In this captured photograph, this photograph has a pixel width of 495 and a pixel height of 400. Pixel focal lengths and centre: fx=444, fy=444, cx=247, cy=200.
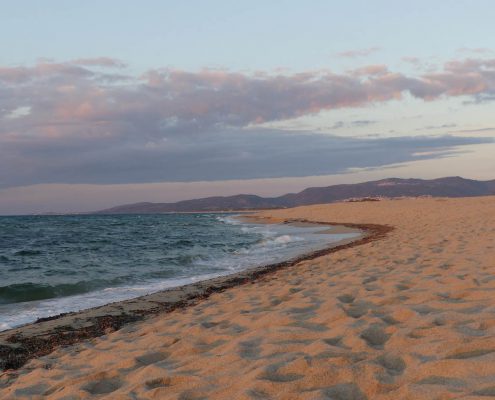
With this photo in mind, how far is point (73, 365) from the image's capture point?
490 centimetres

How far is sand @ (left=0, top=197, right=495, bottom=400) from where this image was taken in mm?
3227

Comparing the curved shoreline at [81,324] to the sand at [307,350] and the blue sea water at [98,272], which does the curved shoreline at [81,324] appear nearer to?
the sand at [307,350]

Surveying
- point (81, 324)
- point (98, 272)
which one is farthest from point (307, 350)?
point (98, 272)

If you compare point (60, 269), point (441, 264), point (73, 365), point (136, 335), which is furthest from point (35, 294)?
point (441, 264)

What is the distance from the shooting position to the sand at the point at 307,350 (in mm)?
3227

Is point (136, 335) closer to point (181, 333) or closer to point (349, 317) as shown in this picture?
point (181, 333)

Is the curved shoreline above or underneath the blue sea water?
above

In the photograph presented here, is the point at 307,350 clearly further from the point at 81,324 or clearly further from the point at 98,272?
the point at 98,272

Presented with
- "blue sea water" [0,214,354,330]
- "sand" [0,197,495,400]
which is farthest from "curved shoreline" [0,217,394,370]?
"blue sea water" [0,214,354,330]

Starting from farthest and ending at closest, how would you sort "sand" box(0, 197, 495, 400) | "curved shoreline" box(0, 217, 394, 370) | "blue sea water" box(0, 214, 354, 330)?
"blue sea water" box(0, 214, 354, 330) < "curved shoreline" box(0, 217, 394, 370) < "sand" box(0, 197, 495, 400)

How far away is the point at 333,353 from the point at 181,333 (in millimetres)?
2314

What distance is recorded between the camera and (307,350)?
3.99m

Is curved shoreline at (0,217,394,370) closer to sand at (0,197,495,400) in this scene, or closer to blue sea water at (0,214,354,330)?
sand at (0,197,495,400)

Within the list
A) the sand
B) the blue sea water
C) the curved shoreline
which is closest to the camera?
the sand
